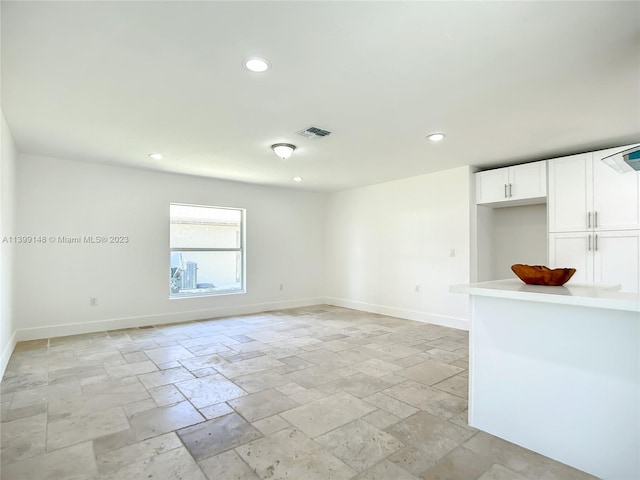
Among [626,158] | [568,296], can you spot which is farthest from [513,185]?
[568,296]

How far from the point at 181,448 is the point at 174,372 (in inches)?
54.9

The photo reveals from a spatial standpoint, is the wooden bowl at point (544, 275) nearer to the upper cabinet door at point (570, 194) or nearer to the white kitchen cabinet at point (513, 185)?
the upper cabinet door at point (570, 194)

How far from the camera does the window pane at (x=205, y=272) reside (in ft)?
18.9

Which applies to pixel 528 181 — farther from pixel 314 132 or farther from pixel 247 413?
pixel 247 413

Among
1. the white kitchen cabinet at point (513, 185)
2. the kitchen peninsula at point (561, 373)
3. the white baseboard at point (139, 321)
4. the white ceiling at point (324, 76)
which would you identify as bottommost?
the white baseboard at point (139, 321)

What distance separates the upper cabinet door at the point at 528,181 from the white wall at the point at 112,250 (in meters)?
4.11

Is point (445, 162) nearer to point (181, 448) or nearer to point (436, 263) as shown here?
point (436, 263)

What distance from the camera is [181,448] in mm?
2057

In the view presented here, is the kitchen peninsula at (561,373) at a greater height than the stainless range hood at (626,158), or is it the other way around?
the stainless range hood at (626,158)

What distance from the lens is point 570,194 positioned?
414cm

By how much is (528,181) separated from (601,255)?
→ 120 centimetres

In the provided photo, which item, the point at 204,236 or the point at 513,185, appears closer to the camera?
the point at 513,185

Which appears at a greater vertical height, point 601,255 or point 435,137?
point 435,137

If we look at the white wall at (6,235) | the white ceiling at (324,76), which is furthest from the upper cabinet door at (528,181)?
the white wall at (6,235)
